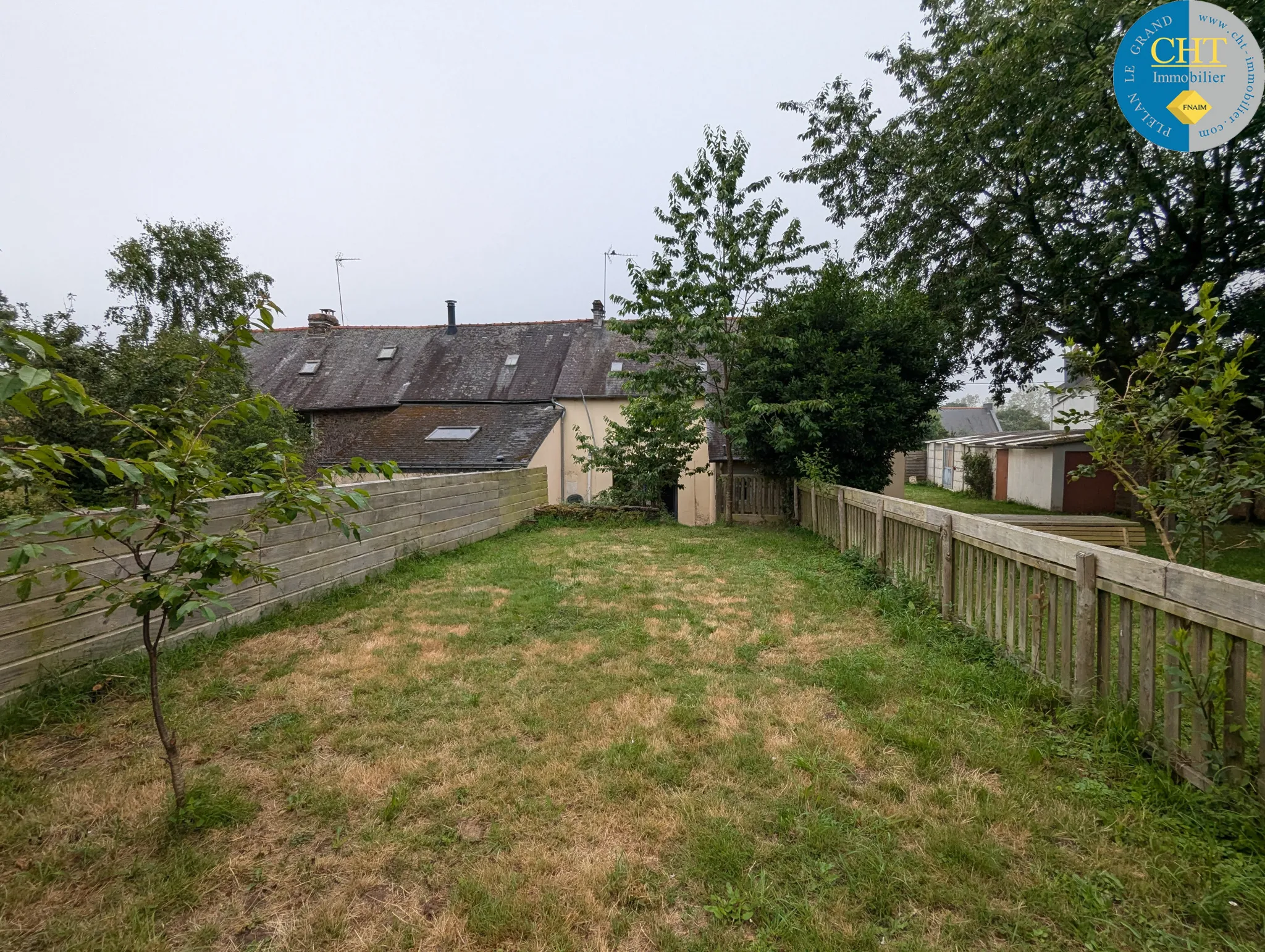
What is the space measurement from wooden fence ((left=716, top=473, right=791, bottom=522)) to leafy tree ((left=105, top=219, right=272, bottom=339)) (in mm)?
16859

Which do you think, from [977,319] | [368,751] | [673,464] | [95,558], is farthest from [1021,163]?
[95,558]

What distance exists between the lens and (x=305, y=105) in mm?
13086

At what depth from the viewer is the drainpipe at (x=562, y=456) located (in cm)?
1659

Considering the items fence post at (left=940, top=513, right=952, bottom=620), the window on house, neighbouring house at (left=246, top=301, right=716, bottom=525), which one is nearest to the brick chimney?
neighbouring house at (left=246, top=301, right=716, bottom=525)

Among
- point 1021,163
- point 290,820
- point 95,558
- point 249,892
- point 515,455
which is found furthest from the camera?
point 515,455

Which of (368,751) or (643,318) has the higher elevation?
(643,318)

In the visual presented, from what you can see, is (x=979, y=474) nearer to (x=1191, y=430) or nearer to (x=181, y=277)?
(x=1191, y=430)

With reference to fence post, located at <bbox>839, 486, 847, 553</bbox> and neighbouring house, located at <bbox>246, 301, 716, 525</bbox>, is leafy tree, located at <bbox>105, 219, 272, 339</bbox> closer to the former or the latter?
neighbouring house, located at <bbox>246, 301, 716, 525</bbox>

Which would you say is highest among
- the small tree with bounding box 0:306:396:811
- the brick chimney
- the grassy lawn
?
the brick chimney

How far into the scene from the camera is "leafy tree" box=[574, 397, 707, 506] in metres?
→ 12.1

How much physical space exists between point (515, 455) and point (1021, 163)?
12.8m


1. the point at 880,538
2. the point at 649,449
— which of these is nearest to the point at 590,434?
the point at 649,449

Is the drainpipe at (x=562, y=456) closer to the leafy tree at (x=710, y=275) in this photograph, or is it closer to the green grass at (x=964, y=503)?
the leafy tree at (x=710, y=275)

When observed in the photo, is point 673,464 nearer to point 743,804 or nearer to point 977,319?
point 977,319
